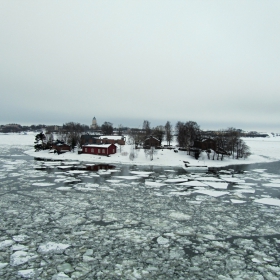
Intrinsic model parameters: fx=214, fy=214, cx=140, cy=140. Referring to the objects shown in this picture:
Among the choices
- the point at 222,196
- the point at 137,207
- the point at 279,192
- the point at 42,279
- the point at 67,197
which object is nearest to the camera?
Result: the point at 42,279

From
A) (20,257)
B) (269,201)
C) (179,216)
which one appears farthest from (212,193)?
(20,257)

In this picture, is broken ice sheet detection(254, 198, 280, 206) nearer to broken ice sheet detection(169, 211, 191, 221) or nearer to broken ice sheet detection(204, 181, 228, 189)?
broken ice sheet detection(204, 181, 228, 189)

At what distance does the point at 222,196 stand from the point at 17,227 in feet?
39.9

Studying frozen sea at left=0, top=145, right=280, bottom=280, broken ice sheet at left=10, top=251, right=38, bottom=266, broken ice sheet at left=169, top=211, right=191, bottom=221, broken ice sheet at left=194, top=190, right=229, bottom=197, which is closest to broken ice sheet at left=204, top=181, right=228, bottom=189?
broken ice sheet at left=194, top=190, right=229, bottom=197

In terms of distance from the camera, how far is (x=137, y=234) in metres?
8.41

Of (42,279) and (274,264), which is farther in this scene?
(274,264)

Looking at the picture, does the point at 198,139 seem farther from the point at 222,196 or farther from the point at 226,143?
the point at 222,196

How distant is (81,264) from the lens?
631 centimetres

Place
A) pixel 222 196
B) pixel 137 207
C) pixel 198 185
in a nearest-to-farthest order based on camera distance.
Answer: pixel 137 207 < pixel 222 196 < pixel 198 185

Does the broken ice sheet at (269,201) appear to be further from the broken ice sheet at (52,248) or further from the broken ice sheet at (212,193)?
the broken ice sheet at (52,248)

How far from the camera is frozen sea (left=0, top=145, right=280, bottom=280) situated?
6129mm

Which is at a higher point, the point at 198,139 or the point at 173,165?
the point at 198,139

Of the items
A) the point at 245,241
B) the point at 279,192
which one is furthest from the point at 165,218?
the point at 279,192

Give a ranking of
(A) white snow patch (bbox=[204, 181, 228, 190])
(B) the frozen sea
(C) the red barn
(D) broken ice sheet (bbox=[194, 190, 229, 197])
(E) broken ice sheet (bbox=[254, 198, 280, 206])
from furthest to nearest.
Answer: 1. (C) the red barn
2. (A) white snow patch (bbox=[204, 181, 228, 190])
3. (D) broken ice sheet (bbox=[194, 190, 229, 197])
4. (E) broken ice sheet (bbox=[254, 198, 280, 206])
5. (B) the frozen sea
